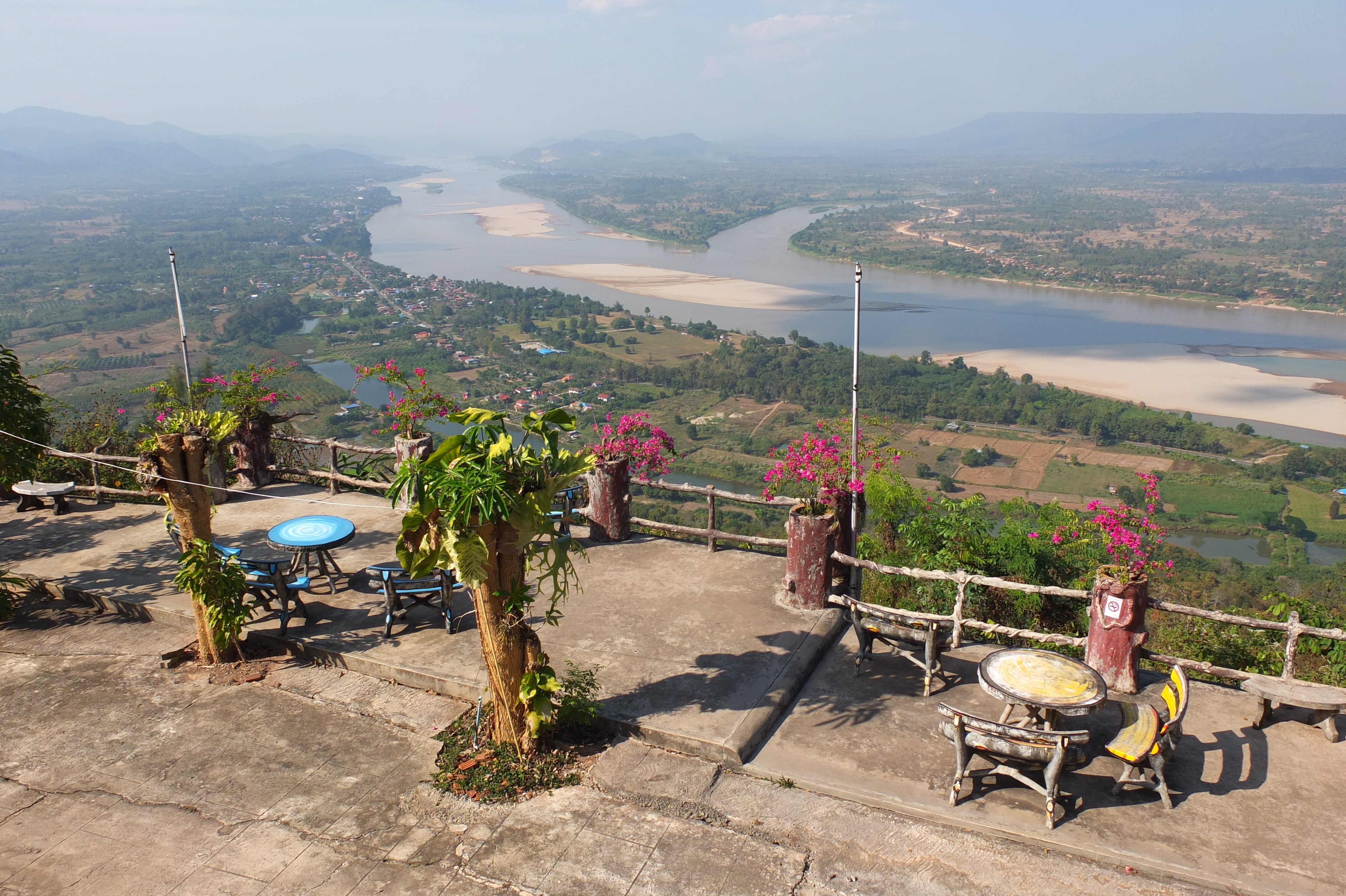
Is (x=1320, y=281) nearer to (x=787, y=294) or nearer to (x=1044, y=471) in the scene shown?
(x=787, y=294)

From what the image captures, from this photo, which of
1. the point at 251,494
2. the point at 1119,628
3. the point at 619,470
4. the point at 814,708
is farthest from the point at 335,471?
the point at 1119,628

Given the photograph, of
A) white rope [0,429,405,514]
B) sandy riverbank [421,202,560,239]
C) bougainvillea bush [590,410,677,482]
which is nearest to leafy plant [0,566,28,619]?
white rope [0,429,405,514]

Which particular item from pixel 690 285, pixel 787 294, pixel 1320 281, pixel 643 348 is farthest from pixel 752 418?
pixel 1320 281

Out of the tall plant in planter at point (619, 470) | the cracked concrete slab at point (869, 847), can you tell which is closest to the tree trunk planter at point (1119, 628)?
the cracked concrete slab at point (869, 847)

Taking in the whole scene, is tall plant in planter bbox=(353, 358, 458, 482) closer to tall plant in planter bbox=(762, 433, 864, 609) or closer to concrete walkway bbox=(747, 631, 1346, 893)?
tall plant in planter bbox=(762, 433, 864, 609)

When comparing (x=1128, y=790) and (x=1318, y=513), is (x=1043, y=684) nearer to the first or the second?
(x=1128, y=790)
